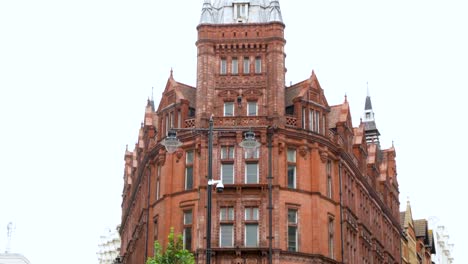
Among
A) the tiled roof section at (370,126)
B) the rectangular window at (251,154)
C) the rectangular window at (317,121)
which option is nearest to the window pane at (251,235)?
the rectangular window at (251,154)

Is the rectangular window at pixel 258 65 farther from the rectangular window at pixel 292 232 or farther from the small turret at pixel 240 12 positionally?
the rectangular window at pixel 292 232

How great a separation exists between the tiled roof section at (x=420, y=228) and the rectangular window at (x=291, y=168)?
194 feet

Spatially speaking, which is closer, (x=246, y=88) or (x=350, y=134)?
(x=246, y=88)

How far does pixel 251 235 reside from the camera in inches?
2613

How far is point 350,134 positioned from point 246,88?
1163 centimetres

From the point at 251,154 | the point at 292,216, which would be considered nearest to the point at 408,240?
the point at 292,216

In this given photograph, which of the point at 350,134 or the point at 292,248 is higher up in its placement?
the point at 350,134

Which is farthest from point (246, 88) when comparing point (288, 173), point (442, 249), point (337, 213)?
point (442, 249)

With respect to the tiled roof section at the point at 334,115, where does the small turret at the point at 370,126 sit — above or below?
above

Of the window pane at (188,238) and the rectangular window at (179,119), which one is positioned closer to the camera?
the window pane at (188,238)

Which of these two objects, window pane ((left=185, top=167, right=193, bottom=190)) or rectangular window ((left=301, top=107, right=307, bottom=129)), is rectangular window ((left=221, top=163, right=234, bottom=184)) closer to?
window pane ((left=185, top=167, right=193, bottom=190))

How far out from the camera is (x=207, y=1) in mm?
73438

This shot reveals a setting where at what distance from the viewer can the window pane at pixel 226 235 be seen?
6619 centimetres

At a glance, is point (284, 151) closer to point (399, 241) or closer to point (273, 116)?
point (273, 116)
